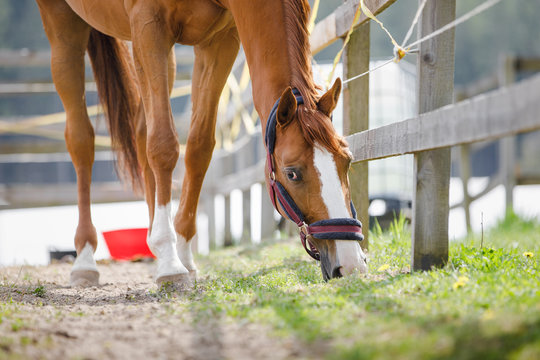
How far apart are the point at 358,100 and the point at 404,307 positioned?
1.51 metres

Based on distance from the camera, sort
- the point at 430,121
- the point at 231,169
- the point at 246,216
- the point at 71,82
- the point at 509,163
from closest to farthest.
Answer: the point at 430,121
the point at 71,82
the point at 509,163
the point at 246,216
the point at 231,169

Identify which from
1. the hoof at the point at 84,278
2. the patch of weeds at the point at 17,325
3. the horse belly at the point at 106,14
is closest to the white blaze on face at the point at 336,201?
the patch of weeds at the point at 17,325

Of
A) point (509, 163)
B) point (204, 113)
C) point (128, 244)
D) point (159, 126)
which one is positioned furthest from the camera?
point (509, 163)

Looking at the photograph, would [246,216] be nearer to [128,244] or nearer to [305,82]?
[128,244]

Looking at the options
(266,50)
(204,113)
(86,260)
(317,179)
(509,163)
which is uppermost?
(266,50)

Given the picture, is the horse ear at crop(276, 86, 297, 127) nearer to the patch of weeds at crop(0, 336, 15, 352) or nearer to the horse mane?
the horse mane

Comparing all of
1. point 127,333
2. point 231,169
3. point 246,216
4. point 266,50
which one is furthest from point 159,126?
point 231,169

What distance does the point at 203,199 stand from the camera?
6648mm

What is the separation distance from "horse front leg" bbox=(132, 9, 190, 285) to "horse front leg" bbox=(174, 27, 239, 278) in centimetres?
38

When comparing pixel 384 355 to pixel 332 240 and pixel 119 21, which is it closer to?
pixel 332 240

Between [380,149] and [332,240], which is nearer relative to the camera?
[332,240]

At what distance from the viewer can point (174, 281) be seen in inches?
87.1

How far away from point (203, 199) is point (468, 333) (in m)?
5.71

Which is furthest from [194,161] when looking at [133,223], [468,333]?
[133,223]
